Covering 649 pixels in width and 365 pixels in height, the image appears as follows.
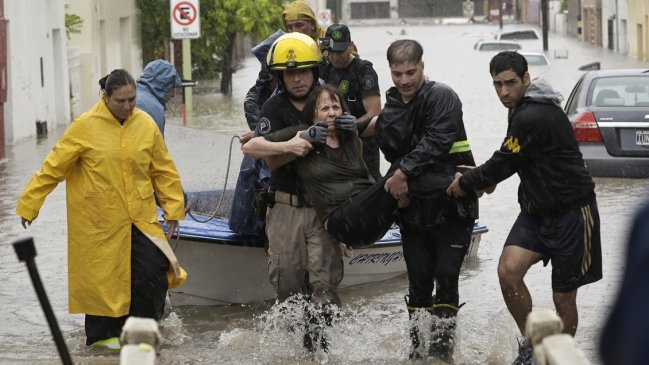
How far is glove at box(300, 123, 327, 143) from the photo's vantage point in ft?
25.0

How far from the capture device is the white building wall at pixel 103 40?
113 ft

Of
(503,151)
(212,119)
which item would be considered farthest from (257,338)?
(212,119)

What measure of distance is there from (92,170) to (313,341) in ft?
5.09

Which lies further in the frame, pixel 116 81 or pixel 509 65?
pixel 116 81

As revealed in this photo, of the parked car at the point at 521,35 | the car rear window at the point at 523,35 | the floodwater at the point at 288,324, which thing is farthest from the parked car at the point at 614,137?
the car rear window at the point at 523,35

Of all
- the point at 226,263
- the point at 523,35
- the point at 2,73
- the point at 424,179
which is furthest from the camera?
the point at 523,35

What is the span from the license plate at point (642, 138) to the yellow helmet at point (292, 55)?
8.23 metres

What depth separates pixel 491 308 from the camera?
33.1 ft

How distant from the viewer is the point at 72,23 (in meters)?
32.8

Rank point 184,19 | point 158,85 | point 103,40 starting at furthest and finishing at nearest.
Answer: point 103,40 → point 184,19 → point 158,85

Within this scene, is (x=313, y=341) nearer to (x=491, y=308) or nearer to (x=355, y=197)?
(x=355, y=197)

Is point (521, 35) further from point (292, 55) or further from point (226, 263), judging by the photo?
point (292, 55)

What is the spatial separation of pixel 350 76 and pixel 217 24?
30.4 metres

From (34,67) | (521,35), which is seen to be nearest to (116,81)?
(34,67)
